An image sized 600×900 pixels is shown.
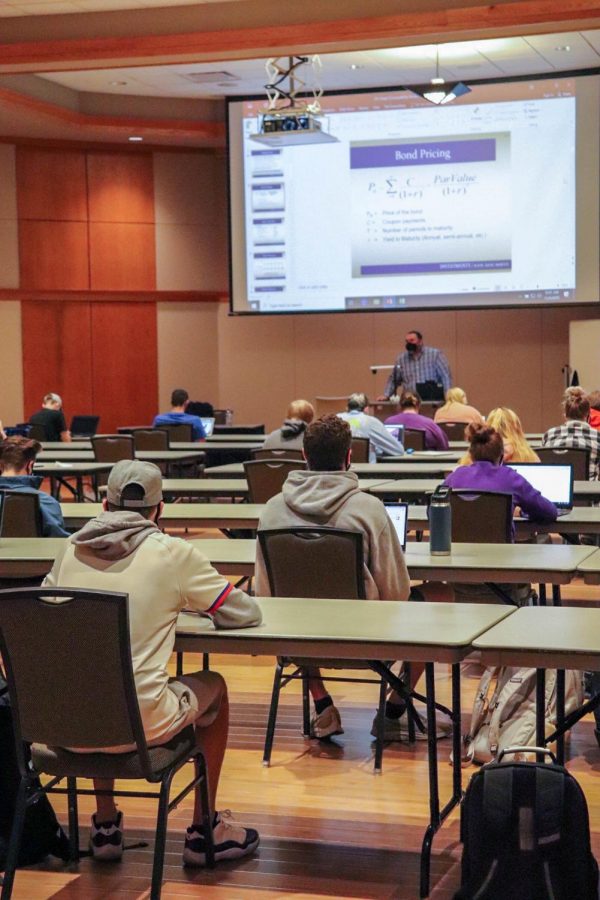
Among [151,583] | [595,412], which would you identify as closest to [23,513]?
[151,583]

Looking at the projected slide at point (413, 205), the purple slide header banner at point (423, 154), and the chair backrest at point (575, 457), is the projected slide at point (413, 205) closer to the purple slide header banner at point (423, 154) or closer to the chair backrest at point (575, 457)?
the purple slide header banner at point (423, 154)

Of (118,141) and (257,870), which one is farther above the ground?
(118,141)

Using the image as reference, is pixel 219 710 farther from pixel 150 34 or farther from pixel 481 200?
pixel 481 200

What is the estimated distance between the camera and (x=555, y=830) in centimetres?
283

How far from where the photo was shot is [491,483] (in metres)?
5.45

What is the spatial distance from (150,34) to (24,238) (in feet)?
26.6

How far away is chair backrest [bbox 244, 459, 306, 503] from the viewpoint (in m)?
6.85

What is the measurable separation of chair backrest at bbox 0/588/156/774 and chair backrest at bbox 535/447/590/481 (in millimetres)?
4864

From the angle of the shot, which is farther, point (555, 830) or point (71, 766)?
point (71, 766)

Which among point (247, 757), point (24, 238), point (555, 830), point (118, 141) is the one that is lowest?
point (247, 757)

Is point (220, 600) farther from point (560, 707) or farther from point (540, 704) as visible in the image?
point (560, 707)

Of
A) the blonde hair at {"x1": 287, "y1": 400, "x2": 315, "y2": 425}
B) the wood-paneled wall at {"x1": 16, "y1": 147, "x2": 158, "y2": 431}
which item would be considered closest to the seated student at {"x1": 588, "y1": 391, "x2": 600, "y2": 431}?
the blonde hair at {"x1": 287, "y1": 400, "x2": 315, "y2": 425}

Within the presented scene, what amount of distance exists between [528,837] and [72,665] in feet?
3.77

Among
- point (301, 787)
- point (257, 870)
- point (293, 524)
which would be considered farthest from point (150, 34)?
point (257, 870)
